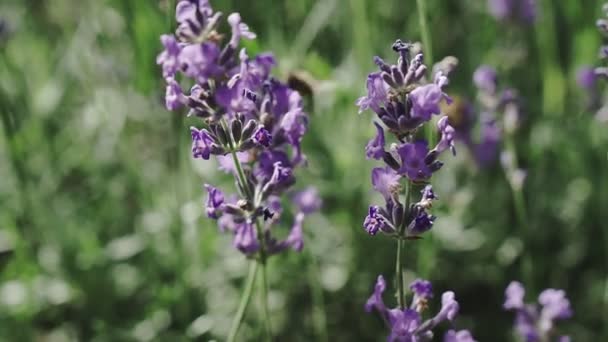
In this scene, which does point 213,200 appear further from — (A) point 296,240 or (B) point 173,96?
(A) point 296,240

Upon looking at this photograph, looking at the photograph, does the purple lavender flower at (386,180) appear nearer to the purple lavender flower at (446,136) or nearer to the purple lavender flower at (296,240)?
the purple lavender flower at (446,136)

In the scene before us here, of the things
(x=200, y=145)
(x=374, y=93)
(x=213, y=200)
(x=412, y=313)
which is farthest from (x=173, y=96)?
(x=412, y=313)

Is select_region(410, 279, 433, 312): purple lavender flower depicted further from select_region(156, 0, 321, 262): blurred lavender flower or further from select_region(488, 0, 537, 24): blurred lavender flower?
select_region(488, 0, 537, 24): blurred lavender flower

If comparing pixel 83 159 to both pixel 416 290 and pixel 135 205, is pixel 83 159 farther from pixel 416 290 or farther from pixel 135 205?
pixel 416 290

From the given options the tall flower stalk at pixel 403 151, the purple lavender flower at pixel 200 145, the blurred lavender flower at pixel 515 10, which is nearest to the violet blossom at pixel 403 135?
the tall flower stalk at pixel 403 151

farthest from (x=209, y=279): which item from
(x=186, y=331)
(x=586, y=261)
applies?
(x=586, y=261)
